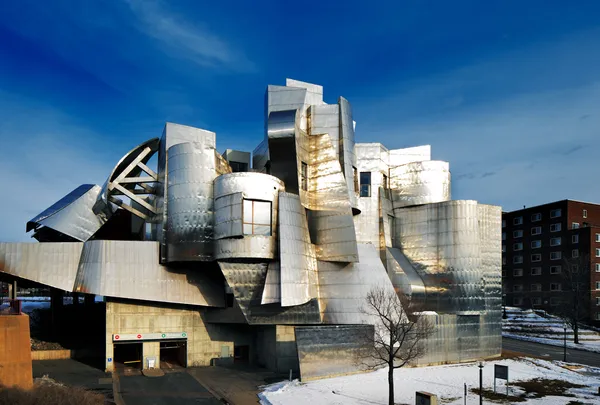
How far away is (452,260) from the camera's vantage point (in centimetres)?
4278

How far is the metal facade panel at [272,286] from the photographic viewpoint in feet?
120

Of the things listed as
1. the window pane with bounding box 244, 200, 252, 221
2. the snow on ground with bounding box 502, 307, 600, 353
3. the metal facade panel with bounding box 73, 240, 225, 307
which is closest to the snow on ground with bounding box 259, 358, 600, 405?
the window pane with bounding box 244, 200, 252, 221

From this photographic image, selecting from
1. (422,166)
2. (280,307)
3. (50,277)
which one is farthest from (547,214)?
(50,277)

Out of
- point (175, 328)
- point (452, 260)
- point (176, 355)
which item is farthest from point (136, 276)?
point (452, 260)

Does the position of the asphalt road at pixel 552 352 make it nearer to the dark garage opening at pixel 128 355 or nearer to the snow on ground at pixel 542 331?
the snow on ground at pixel 542 331

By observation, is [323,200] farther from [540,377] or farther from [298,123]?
[540,377]

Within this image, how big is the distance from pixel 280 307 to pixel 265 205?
799cm

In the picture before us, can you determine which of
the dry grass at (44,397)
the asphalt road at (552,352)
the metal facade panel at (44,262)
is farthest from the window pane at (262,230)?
the asphalt road at (552,352)

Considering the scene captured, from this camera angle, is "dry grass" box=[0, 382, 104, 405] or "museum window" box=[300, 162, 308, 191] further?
"museum window" box=[300, 162, 308, 191]

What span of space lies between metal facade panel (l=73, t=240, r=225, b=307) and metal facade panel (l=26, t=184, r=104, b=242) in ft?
10.8

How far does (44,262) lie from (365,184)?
1083 inches

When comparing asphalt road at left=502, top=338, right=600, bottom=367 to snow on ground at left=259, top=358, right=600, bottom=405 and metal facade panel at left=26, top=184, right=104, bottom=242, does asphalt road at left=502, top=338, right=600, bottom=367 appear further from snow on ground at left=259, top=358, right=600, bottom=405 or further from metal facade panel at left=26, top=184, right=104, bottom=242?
metal facade panel at left=26, top=184, right=104, bottom=242

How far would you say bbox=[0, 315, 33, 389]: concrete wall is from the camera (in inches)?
963

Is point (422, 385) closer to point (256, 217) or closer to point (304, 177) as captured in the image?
point (256, 217)
